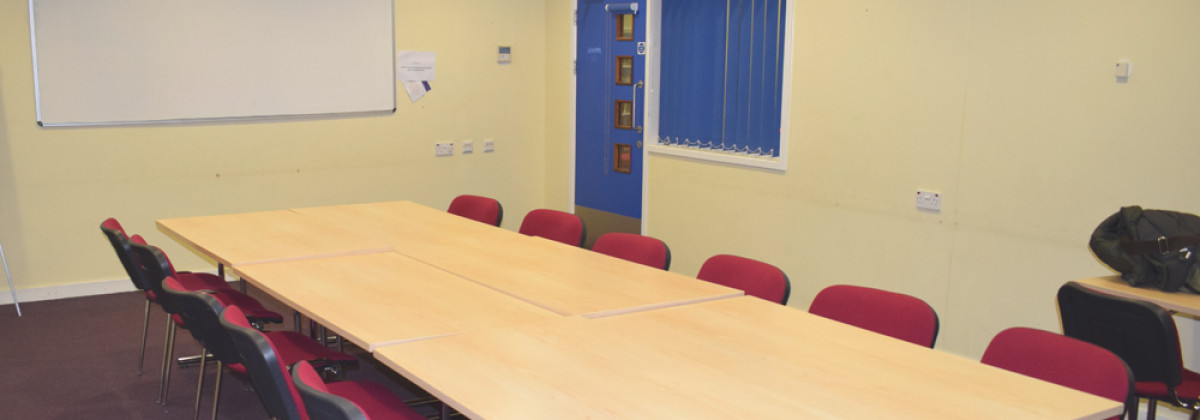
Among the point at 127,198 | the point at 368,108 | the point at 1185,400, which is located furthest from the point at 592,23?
the point at 1185,400

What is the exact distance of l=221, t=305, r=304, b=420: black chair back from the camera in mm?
2529

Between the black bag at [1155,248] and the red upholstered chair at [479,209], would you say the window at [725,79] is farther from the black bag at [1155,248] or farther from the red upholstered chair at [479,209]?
the black bag at [1155,248]

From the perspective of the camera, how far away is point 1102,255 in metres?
3.71

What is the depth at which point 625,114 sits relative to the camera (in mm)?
6789

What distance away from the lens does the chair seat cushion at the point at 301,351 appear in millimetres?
3525

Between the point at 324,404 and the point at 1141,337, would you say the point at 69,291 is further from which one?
the point at 1141,337

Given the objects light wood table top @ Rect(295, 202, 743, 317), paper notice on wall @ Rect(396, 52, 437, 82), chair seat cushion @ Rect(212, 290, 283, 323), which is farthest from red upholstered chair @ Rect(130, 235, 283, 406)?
paper notice on wall @ Rect(396, 52, 437, 82)

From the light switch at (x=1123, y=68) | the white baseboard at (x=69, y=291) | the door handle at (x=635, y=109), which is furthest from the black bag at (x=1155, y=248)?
the white baseboard at (x=69, y=291)

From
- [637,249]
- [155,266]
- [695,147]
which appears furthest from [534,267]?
[695,147]

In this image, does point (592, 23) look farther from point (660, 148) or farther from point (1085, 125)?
point (1085, 125)

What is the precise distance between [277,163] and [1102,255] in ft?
16.4

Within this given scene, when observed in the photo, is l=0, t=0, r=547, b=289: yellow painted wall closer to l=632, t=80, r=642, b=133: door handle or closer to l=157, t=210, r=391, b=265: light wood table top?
l=632, t=80, r=642, b=133: door handle

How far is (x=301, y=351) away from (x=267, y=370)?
108cm

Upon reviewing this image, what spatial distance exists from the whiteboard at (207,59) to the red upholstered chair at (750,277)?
373cm
